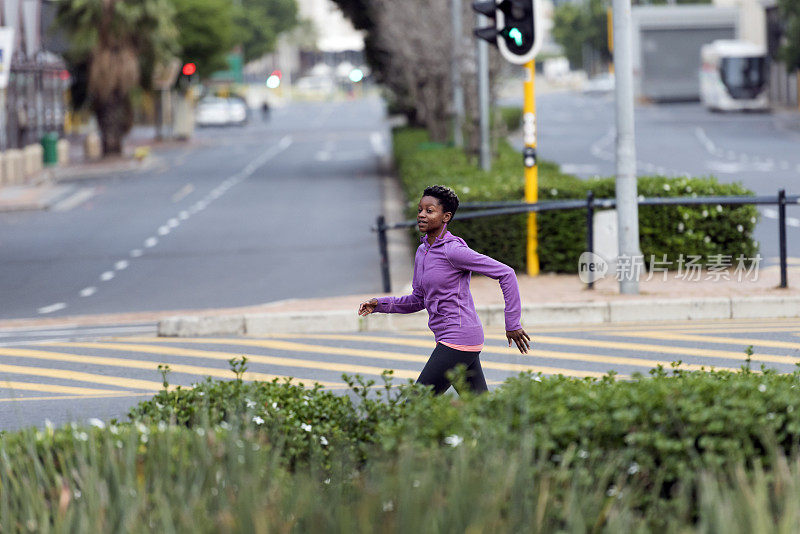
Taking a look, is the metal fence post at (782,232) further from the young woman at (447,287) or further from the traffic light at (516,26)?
the young woman at (447,287)

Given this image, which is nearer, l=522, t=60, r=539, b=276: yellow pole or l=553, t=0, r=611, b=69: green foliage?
l=522, t=60, r=539, b=276: yellow pole

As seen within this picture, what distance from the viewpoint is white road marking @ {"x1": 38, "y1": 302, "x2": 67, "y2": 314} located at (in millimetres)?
15484

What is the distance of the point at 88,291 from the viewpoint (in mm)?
16922

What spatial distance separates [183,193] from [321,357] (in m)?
21.8

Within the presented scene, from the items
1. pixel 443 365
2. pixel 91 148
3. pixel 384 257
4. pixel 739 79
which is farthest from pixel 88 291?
pixel 739 79

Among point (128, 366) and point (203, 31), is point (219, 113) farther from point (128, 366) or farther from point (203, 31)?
point (128, 366)

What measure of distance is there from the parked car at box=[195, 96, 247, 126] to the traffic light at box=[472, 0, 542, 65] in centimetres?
6021

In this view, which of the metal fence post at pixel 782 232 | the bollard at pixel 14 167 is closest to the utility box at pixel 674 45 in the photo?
the bollard at pixel 14 167

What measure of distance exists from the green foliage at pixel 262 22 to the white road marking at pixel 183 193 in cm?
7179

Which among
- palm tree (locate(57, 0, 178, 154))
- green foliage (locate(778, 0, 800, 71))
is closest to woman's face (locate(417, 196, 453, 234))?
palm tree (locate(57, 0, 178, 154))

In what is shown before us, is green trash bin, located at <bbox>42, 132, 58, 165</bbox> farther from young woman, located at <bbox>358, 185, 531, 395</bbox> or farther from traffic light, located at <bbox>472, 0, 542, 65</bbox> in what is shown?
young woman, located at <bbox>358, 185, 531, 395</bbox>

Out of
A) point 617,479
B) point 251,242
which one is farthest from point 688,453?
point 251,242

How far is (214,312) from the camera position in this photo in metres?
13.8

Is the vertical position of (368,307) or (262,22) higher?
(262,22)
